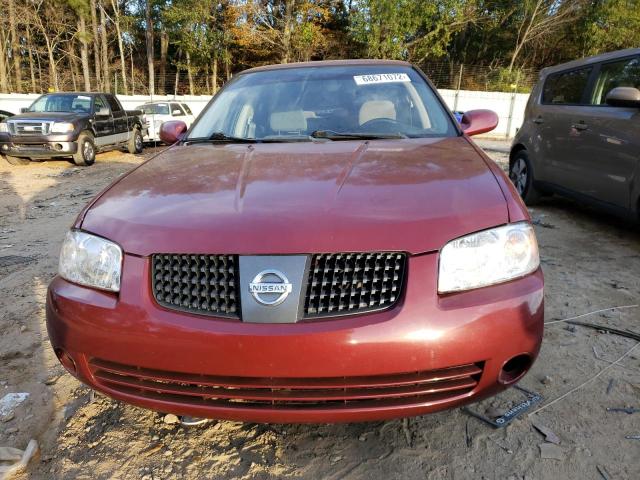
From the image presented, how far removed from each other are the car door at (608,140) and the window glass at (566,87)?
0.20 meters

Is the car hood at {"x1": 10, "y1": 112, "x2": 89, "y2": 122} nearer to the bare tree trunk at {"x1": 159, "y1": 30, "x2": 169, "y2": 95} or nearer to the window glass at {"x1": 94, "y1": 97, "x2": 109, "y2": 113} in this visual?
the window glass at {"x1": 94, "y1": 97, "x2": 109, "y2": 113}

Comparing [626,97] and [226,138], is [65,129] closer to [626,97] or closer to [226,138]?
[226,138]

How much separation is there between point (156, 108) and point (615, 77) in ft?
47.5

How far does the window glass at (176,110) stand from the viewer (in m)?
16.1

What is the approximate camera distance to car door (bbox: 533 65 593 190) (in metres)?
4.77

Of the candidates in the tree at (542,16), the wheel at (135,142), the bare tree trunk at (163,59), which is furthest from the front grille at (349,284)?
the bare tree trunk at (163,59)

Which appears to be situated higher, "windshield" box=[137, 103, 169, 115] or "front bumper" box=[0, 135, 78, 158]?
"windshield" box=[137, 103, 169, 115]

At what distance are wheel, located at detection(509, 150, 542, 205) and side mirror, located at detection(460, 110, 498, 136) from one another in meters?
2.84

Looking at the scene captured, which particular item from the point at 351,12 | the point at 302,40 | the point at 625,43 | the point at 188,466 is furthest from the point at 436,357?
the point at 625,43

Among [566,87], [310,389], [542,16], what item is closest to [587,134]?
[566,87]

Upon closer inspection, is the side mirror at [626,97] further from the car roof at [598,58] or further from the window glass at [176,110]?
the window glass at [176,110]

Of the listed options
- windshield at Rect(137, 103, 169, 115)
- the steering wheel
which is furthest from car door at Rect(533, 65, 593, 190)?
windshield at Rect(137, 103, 169, 115)

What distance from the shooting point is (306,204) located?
164 centimetres

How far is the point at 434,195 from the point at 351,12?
2938 centimetres
